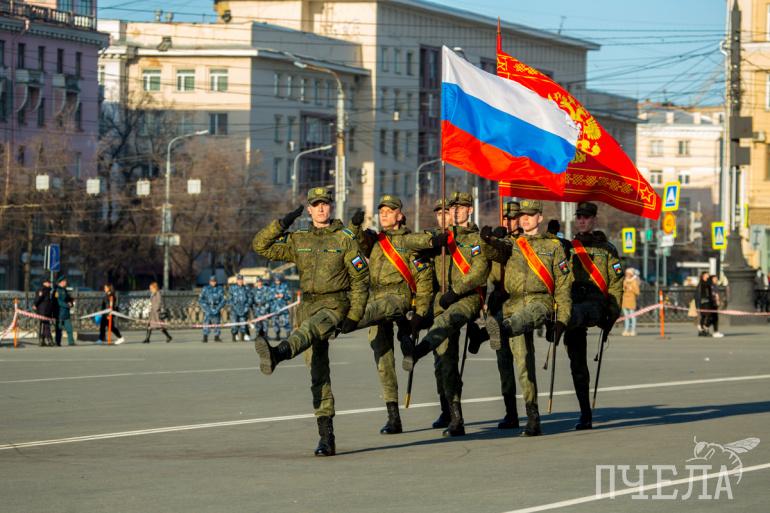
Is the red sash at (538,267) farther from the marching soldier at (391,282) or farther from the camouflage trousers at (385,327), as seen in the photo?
the camouflage trousers at (385,327)

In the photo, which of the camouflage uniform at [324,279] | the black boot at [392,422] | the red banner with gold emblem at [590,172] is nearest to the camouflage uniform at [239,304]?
the red banner with gold emblem at [590,172]

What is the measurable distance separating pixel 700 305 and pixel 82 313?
55.7ft

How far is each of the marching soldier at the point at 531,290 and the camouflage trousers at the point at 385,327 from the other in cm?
90

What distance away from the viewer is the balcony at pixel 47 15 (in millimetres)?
80438

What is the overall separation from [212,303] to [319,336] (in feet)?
98.7

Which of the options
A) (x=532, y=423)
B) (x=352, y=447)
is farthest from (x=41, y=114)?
(x=352, y=447)

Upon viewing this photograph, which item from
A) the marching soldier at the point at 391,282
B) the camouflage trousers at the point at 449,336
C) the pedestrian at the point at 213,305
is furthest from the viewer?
the pedestrian at the point at 213,305

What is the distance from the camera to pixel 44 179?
68750 millimetres

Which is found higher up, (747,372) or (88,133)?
(88,133)

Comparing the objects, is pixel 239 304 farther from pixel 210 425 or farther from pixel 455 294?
pixel 455 294

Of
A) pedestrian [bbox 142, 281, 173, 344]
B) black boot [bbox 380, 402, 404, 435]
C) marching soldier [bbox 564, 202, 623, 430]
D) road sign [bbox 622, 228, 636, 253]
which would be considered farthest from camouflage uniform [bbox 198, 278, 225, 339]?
black boot [bbox 380, 402, 404, 435]

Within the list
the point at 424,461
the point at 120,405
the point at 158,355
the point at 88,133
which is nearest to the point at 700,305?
the point at 158,355

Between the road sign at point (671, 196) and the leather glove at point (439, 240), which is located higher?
the road sign at point (671, 196)

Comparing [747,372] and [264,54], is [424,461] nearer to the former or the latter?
[747,372]
